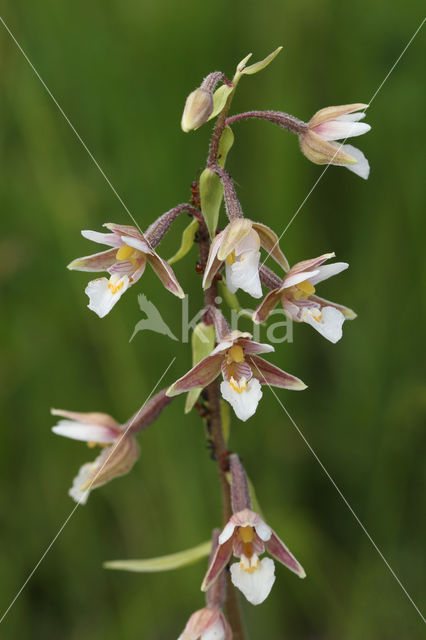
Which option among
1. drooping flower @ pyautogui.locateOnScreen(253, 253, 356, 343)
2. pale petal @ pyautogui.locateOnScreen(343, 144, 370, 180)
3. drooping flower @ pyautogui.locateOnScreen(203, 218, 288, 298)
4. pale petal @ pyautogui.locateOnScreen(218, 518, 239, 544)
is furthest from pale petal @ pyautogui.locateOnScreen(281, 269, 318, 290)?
pale petal @ pyautogui.locateOnScreen(218, 518, 239, 544)

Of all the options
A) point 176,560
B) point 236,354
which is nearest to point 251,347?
point 236,354

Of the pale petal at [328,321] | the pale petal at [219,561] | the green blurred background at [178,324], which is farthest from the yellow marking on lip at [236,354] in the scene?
the green blurred background at [178,324]

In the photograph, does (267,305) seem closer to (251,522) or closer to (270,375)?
(270,375)

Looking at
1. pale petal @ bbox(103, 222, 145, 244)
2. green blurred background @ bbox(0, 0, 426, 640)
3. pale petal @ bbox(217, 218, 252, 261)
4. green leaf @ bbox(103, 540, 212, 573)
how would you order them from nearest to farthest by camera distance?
1. pale petal @ bbox(217, 218, 252, 261)
2. pale petal @ bbox(103, 222, 145, 244)
3. green leaf @ bbox(103, 540, 212, 573)
4. green blurred background @ bbox(0, 0, 426, 640)

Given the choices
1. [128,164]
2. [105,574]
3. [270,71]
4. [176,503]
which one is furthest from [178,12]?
[105,574]

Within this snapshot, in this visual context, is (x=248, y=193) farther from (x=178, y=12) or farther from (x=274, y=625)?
(x=274, y=625)

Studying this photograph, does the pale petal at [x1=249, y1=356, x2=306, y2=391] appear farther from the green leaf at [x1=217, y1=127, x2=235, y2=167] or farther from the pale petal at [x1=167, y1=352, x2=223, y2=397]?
the green leaf at [x1=217, y1=127, x2=235, y2=167]
